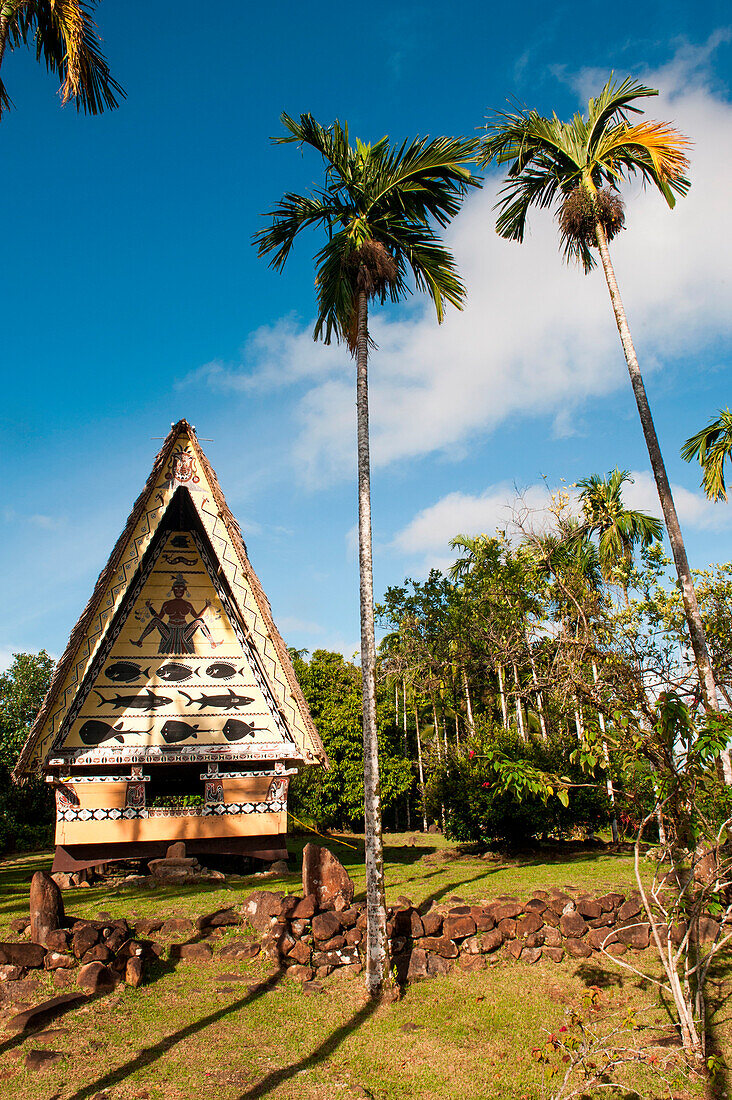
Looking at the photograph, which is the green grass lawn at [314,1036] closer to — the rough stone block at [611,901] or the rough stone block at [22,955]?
the rough stone block at [22,955]

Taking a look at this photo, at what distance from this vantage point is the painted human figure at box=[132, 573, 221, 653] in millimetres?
14594

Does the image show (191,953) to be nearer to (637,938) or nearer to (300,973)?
(300,973)

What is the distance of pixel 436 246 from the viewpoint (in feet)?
33.5

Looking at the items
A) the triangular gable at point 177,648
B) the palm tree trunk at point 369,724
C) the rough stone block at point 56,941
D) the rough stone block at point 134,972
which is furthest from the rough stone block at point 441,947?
the triangular gable at point 177,648

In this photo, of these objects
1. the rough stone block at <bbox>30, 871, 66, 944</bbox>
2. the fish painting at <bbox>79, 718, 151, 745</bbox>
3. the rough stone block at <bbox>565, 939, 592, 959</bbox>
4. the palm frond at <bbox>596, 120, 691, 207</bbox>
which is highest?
the palm frond at <bbox>596, 120, 691, 207</bbox>

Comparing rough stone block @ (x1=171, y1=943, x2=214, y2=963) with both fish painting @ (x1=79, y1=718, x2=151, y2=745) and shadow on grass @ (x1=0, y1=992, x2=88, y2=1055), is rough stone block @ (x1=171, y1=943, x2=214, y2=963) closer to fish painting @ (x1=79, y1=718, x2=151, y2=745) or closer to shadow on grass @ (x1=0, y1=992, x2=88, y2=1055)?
shadow on grass @ (x1=0, y1=992, x2=88, y2=1055)

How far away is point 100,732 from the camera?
1359 centimetres

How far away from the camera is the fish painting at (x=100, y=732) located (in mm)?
13469

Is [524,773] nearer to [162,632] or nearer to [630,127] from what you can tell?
[162,632]

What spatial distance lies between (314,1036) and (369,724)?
3.19 m

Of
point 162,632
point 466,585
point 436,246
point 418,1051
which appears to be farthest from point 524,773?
point 466,585

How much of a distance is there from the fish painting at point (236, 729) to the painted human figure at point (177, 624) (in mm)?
1709

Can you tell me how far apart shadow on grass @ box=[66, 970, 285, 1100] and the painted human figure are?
788 cm

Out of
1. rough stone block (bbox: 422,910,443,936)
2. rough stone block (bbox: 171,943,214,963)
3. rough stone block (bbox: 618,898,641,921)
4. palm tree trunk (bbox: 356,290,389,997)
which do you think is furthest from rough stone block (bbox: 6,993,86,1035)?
rough stone block (bbox: 618,898,641,921)
